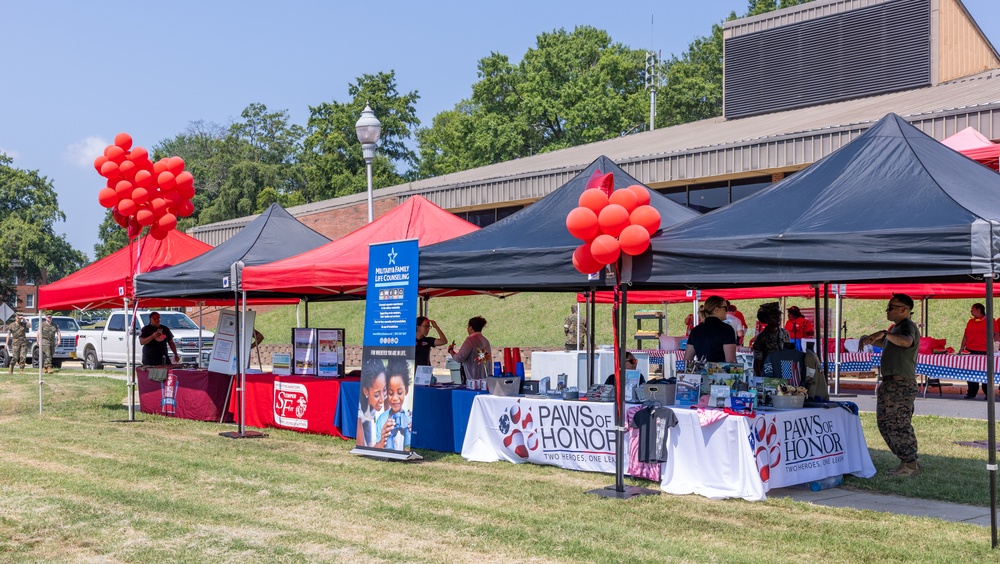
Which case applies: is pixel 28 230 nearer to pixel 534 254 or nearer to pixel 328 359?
pixel 328 359

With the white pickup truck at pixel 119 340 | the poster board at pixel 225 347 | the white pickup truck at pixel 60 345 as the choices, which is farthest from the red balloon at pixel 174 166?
the white pickup truck at pixel 60 345

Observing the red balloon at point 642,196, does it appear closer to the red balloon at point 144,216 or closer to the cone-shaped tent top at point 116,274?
the red balloon at point 144,216

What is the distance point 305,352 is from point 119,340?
57.2 ft

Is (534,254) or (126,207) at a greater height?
(126,207)

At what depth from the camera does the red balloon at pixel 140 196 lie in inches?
573

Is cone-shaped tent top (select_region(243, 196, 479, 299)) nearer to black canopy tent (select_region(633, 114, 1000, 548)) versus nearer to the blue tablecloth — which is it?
the blue tablecloth

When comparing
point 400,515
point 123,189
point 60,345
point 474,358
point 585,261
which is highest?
point 123,189

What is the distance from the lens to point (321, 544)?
264 inches

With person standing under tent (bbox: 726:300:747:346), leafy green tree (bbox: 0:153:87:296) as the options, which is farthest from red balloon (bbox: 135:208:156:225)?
leafy green tree (bbox: 0:153:87:296)

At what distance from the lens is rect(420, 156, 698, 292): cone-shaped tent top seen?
949 cm

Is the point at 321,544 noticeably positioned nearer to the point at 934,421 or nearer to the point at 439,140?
the point at 934,421

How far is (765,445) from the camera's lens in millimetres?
8531

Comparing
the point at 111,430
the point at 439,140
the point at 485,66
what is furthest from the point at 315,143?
the point at 111,430

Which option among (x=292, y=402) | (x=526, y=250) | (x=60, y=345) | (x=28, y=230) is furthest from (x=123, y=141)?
(x=28, y=230)
